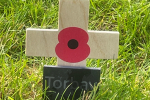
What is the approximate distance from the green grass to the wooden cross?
18cm

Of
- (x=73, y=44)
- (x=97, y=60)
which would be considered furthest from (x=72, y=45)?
(x=97, y=60)

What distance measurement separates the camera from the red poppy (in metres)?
1.18

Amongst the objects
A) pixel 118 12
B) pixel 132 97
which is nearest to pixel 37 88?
pixel 132 97

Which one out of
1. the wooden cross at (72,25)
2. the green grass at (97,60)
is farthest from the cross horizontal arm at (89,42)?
the green grass at (97,60)

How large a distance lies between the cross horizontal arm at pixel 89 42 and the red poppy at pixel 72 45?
0.02 m

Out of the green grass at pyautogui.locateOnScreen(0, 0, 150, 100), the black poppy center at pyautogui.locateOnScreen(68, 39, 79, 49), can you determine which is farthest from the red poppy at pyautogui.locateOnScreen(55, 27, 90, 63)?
the green grass at pyautogui.locateOnScreen(0, 0, 150, 100)

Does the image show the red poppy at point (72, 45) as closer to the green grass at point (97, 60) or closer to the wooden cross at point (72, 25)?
the wooden cross at point (72, 25)

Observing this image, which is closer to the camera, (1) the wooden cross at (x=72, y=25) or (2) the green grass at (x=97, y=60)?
(1) the wooden cross at (x=72, y=25)

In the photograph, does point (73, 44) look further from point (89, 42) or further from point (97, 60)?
point (97, 60)

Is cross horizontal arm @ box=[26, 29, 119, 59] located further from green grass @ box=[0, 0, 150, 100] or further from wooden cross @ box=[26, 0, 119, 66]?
green grass @ box=[0, 0, 150, 100]

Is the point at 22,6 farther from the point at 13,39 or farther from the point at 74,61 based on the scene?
the point at 74,61

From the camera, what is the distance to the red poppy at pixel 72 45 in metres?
1.18

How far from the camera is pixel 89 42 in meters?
1.19

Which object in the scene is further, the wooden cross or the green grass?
the green grass
